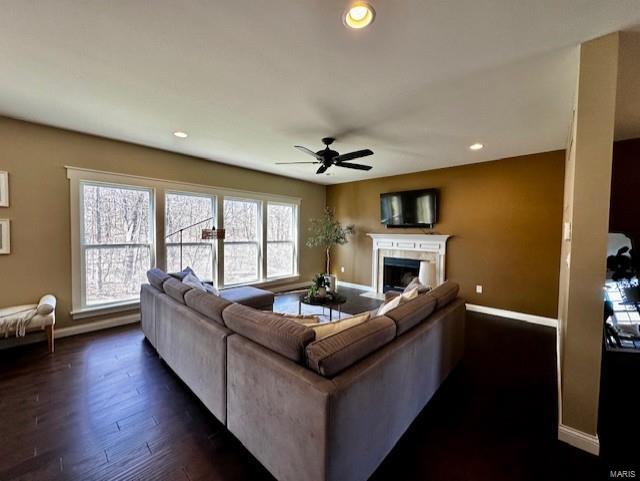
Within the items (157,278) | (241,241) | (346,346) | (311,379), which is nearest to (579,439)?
(346,346)

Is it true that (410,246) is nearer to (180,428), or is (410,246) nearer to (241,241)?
(241,241)

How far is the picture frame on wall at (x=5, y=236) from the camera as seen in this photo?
2984mm

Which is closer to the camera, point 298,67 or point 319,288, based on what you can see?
point 298,67

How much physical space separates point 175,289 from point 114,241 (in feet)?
7.00

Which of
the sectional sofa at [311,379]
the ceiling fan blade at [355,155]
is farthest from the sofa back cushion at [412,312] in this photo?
the ceiling fan blade at [355,155]

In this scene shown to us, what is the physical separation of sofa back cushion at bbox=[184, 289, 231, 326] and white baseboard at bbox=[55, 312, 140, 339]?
2391 mm

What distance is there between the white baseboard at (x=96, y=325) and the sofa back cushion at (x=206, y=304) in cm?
239

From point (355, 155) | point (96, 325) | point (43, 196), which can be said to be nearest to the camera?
point (355, 155)

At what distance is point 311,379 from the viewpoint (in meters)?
1.21

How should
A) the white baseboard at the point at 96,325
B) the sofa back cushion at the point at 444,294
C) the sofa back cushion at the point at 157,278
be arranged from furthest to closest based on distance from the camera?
the white baseboard at the point at 96,325
the sofa back cushion at the point at 157,278
the sofa back cushion at the point at 444,294

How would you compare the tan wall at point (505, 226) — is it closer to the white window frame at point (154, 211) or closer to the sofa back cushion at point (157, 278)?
the white window frame at point (154, 211)

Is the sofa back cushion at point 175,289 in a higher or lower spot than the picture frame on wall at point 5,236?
lower

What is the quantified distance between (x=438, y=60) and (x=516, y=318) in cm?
417

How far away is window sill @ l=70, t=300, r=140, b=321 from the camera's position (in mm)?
3492
